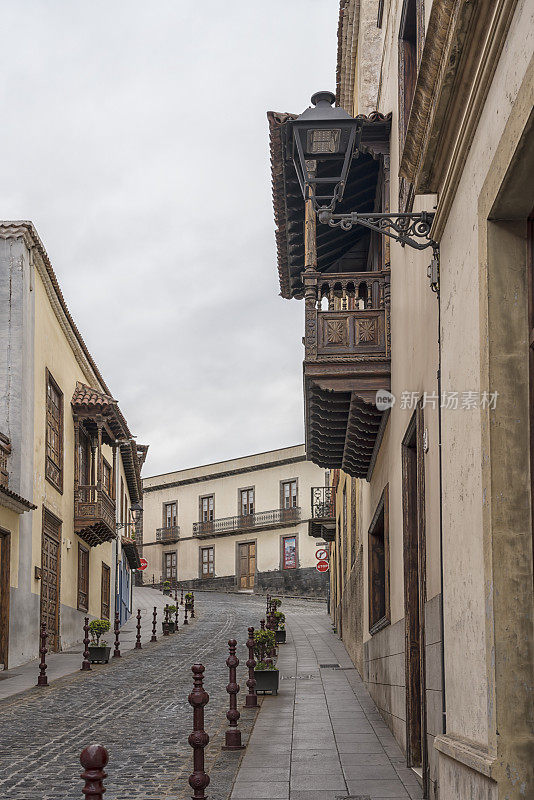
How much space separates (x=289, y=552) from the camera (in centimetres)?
4909

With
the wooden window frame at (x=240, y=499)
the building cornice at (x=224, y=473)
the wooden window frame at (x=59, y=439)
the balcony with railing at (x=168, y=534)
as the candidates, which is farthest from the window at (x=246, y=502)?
the wooden window frame at (x=59, y=439)

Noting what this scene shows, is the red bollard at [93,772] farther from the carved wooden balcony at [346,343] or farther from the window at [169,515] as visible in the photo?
the window at [169,515]

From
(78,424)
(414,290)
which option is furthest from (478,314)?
(78,424)

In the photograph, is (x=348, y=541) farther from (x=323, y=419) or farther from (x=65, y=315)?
(x=323, y=419)

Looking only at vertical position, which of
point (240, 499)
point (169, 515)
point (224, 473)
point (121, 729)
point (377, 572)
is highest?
point (224, 473)

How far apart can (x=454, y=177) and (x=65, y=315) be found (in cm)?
1693

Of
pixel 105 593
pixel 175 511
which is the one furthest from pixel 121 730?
pixel 175 511

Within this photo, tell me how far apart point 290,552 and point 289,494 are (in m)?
2.99

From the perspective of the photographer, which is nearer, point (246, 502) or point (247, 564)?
point (247, 564)

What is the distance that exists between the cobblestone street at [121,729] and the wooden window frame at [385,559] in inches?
75.3

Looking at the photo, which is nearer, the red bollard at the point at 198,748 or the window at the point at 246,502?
the red bollard at the point at 198,748

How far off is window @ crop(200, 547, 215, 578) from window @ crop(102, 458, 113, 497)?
2505cm

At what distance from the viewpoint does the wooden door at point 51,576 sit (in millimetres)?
19344

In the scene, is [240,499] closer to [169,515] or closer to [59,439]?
[169,515]
